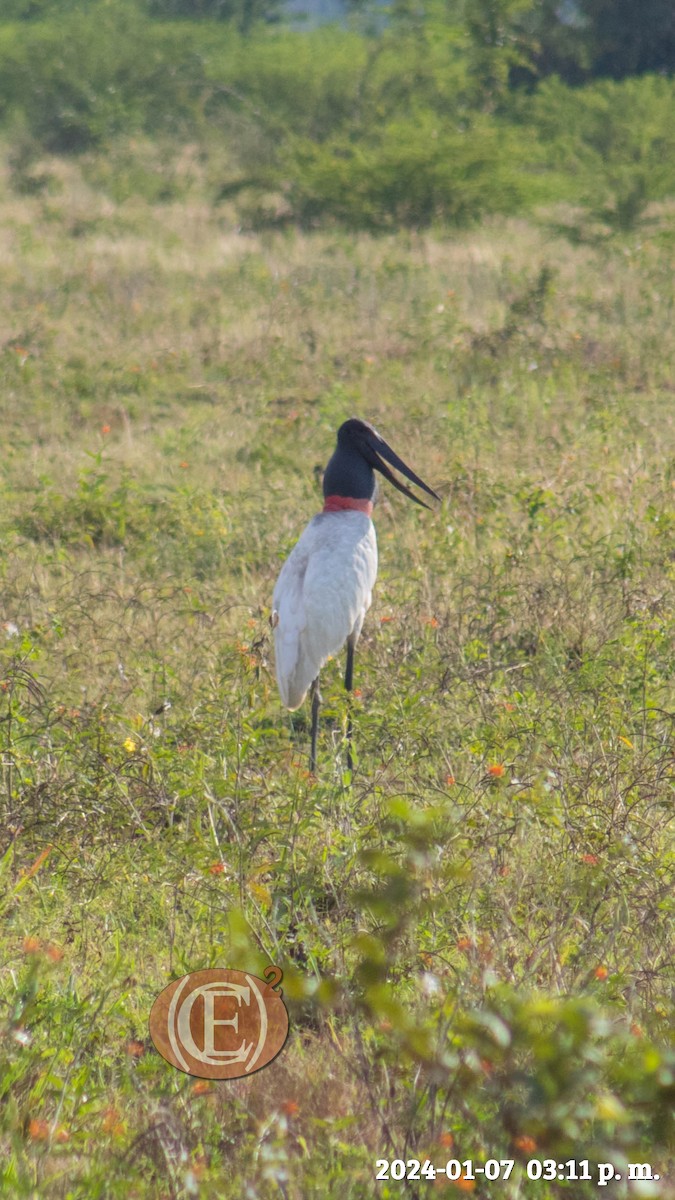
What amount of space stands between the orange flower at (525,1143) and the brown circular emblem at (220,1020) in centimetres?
74

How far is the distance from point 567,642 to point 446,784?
4.15 feet

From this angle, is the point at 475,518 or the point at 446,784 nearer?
the point at 446,784

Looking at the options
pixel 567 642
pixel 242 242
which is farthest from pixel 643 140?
pixel 567 642

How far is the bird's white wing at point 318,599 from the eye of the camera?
3.99 m

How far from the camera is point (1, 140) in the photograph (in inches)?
805

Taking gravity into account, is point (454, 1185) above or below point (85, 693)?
above

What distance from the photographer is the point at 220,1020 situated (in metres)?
2.43

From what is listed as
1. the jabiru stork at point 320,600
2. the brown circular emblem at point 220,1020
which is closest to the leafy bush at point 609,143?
the jabiru stork at point 320,600

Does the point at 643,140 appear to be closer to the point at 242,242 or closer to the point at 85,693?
the point at 242,242

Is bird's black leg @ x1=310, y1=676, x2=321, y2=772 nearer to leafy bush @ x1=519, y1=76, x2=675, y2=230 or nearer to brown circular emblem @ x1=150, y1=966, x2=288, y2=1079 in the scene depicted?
brown circular emblem @ x1=150, y1=966, x2=288, y2=1079

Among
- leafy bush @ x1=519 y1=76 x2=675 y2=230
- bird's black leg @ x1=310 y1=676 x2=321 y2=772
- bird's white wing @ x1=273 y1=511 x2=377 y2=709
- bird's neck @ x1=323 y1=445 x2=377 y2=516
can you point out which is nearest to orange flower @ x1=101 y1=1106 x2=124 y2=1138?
bird's black leg @ x1=310 y1=676 x2=321 y2=772

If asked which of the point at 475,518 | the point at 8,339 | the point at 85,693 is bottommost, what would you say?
the point at 8,339

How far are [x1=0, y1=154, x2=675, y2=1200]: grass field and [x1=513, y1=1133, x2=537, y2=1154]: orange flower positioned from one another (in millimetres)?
13

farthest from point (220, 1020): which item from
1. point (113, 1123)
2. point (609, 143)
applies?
point (609, 143)
